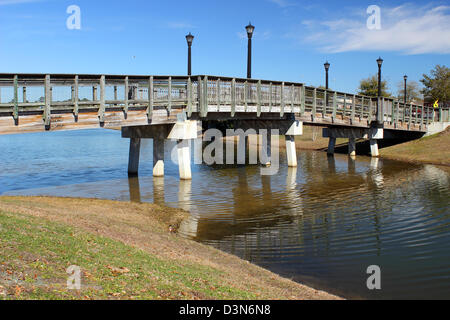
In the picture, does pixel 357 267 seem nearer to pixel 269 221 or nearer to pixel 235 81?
pixel 269 221

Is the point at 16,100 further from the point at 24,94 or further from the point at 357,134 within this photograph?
the point at 357,134

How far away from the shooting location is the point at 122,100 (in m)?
21.1

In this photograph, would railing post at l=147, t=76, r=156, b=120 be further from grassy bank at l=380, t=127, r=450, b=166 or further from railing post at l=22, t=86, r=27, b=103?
grassy bank at l=380, t=127, r=450, b=166

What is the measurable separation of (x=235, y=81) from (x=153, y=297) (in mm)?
20682

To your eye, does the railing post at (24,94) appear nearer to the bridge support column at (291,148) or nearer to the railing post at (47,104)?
the railing post at (47,104)

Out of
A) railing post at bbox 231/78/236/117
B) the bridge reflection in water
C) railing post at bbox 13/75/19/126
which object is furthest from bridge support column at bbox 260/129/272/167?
railing post at bbox 13/75/19/126

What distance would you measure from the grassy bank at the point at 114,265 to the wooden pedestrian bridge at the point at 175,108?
569cm

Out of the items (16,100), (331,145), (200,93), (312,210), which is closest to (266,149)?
(200,93)

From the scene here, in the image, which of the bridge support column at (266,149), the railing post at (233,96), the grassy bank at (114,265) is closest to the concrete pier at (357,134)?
the bridge support column at (266,149)

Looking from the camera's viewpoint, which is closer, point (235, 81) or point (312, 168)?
point (235, 81)

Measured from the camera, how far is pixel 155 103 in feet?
75.4

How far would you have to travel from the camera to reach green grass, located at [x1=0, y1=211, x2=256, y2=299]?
7.30m

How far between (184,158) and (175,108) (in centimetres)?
296
